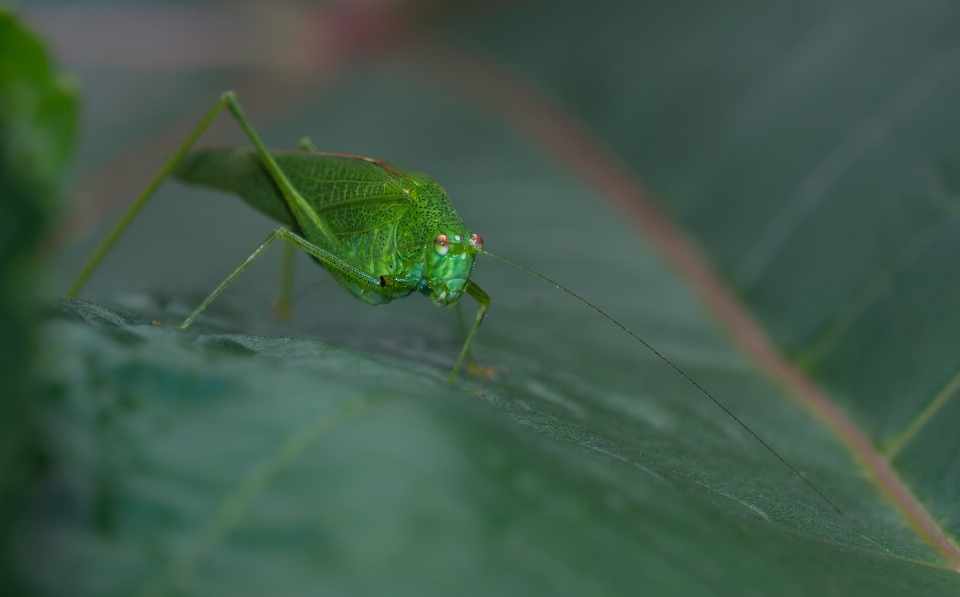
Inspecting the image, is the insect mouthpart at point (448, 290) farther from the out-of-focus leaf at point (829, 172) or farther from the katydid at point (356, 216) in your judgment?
the out-of-focus leaf at point (829, 172)

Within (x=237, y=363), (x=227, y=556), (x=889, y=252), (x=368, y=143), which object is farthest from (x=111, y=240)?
(x=889, y=252)

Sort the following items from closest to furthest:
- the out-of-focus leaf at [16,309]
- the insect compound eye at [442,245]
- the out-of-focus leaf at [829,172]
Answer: the out-of-focus leaf at [16,309], the out-of-focus leaf at [829,172], the insect compound eye at [442,245]

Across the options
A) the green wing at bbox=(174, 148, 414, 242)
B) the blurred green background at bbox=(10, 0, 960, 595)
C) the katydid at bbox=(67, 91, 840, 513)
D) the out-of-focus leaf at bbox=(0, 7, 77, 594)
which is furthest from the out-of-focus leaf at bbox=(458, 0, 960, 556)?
the out-of-focus leaf at bbox=(0, 7, 77, 594)

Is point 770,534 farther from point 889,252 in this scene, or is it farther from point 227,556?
point 889,252

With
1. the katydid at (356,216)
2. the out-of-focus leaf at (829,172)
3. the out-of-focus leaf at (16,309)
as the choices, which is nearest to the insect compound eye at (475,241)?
the katydid at (356,216)

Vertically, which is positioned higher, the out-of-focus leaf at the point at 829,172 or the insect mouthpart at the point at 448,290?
the out-of-focus leaf at the point at 829,172

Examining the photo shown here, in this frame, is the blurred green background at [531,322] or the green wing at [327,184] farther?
the green wing at [327,184]

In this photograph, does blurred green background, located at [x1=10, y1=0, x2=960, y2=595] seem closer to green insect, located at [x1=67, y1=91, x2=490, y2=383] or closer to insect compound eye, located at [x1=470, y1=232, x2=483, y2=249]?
green insect, located at [x1=67, y1=91, x2=490, y2=383]
